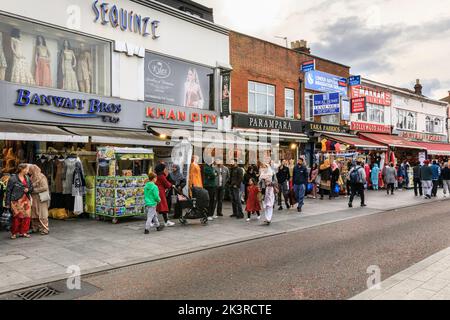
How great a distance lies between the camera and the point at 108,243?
8.61 m

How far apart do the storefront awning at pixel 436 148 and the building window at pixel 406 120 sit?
5.52 ft

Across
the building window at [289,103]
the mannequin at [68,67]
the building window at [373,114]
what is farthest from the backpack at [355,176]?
the building window at [373,114]

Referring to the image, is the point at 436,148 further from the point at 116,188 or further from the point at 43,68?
the point at 43,68

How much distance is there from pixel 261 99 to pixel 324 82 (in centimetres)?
614

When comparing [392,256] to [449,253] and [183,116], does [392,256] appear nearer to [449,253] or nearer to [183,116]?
[449,253]

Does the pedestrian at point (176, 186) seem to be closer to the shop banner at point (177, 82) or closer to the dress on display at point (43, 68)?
the shop banner at point (177, 82)

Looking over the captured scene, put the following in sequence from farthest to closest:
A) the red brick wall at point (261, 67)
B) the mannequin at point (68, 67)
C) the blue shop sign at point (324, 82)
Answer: the blue shop sign at point (324, 82), the red brick wall at point (261, 67), the mannequin at point (68, 67)

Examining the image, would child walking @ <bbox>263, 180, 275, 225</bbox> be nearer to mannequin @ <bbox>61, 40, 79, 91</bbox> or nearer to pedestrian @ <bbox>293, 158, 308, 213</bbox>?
A: pedestrian @ <bbox>293, 158, 308, 213</bbox>

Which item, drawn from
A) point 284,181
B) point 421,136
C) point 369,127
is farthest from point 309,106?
point 421,136

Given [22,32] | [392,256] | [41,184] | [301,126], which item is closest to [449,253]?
[392,256]

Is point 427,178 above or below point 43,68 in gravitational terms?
below

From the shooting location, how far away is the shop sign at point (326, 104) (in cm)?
2247

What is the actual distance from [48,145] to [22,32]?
3.57 m

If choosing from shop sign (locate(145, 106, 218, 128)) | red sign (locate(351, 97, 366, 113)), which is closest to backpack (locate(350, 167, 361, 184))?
shop sign (locate(145, 106, 218, 128))
